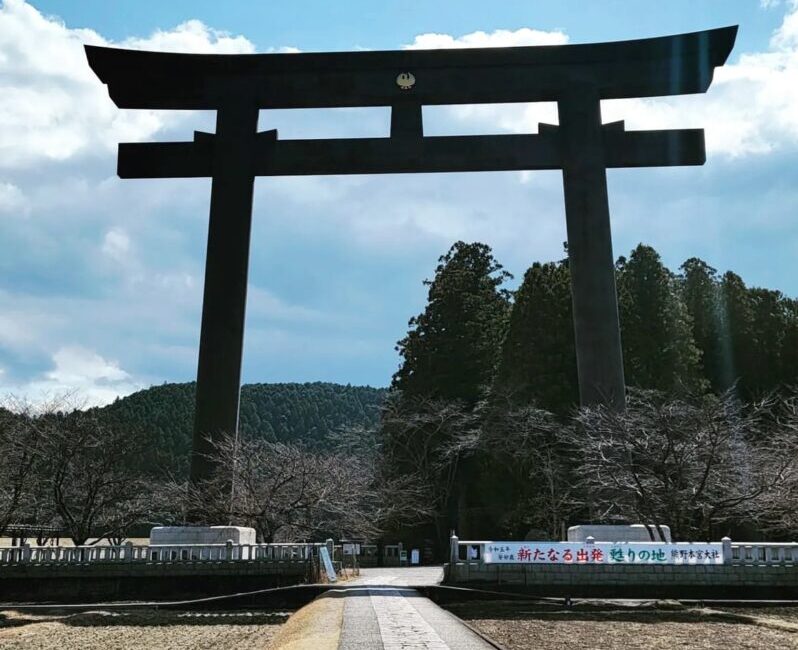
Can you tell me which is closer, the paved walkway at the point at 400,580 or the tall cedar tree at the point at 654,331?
the paved walkway at the point at 400,580

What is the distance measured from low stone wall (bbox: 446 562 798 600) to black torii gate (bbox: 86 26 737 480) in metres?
7.08

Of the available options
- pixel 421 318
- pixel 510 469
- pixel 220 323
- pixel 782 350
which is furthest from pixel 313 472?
pixel 782 350

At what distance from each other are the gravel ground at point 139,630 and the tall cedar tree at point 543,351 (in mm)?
19746

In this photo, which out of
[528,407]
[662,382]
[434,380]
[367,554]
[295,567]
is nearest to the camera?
[295,567]

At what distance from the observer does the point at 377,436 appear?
4200 cm

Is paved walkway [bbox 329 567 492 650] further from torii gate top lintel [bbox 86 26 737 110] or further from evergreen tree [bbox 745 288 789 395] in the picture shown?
evergreen tree [bbox 745 288 789 395]

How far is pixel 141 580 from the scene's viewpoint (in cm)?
1827

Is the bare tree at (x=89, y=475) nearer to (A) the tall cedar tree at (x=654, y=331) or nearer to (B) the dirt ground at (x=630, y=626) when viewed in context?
(B) the dirt ground at (x=630, y=626)

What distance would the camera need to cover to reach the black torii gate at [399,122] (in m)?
20.9

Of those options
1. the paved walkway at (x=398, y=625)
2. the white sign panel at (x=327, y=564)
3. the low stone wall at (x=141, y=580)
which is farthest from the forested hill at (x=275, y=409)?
the paved walkway at (x=398, y=625)

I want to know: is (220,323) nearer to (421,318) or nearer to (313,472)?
(313,472)

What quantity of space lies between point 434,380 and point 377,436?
15.9 feet

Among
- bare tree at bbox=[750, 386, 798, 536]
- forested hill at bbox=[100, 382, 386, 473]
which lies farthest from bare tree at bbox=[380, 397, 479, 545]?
forested hill at bbox=[100, 382, 386, 473]

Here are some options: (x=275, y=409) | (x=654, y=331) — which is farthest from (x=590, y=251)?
(x=275, y=409)
